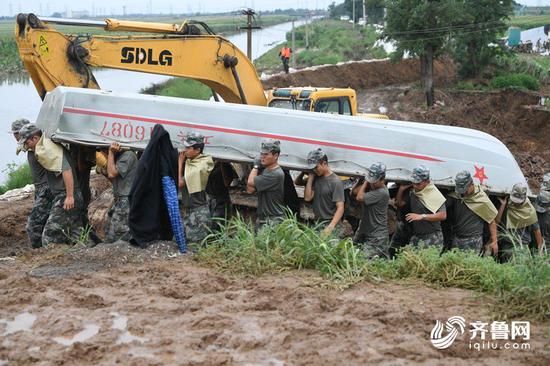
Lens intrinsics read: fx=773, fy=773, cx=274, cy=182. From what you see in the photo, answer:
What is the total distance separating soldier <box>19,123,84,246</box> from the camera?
9.23 meters

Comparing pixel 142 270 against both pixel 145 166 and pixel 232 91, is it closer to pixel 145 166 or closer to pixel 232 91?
pixel 145 166

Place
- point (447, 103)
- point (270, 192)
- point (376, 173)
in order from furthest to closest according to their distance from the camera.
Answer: point (447, 103), point (270, 192), point (376, 173)

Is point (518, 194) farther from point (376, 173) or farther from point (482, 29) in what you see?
point (482, 29)

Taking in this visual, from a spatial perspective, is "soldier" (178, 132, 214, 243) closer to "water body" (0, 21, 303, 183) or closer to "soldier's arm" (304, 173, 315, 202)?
"soldier's arm" (304, 173, 315, 202)

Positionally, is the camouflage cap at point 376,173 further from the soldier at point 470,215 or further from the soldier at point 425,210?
the soldier at point 470,215

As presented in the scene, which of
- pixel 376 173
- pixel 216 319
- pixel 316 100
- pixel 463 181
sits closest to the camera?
pixel 216 319

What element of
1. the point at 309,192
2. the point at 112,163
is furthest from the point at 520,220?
the point at 112,163

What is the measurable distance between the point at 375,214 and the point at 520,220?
187 cm

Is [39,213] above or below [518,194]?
below

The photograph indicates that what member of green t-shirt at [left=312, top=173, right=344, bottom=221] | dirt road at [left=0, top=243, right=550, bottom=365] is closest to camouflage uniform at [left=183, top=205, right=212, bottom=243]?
dirt road at [left=0, top=243, right=550, bottom=365]

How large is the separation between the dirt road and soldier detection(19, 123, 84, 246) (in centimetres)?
145

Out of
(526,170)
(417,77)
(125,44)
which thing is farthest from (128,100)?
(417,77)

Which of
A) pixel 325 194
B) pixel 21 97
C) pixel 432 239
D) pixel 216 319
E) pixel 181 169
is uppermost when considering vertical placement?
pixel 181 169

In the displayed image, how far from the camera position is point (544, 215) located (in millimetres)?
9617
